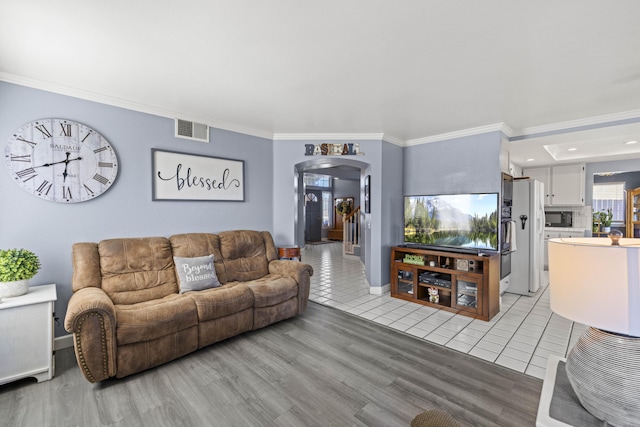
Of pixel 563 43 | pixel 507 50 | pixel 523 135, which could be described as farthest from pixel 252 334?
pixel 523 135

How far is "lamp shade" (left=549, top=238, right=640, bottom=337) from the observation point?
82 cm

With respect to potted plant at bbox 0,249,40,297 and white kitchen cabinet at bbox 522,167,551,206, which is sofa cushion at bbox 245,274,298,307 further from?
white kitchen cabinet at bbox 522,167,551,206

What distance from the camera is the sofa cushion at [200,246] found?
318cm

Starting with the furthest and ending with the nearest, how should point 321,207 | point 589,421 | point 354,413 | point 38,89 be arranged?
point 321,207 → point 38,89 → point 354,413 → point 589,421

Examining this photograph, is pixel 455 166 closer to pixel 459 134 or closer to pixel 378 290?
pixel 459 134

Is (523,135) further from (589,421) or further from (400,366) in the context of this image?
(589,421)

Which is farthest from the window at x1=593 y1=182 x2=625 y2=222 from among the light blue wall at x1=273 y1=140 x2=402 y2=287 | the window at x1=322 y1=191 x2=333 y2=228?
the window at x1=322 y1=191 x2=333 y2=228

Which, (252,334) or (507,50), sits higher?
(507,50)

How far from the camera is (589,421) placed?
2.99 ft

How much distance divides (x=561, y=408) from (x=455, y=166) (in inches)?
146

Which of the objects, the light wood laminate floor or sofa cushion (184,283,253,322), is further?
sofa cushion (184,283,253,322)

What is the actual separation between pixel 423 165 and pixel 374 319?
2.54m

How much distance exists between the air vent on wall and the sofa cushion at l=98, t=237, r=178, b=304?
1.27 metres

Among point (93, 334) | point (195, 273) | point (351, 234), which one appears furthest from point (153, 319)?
point (351, 234)
